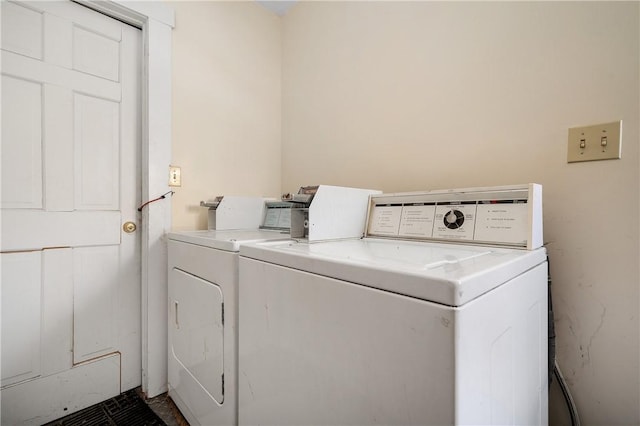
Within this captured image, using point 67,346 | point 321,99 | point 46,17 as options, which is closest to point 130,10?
point 46,17

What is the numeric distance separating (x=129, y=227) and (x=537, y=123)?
204 cm

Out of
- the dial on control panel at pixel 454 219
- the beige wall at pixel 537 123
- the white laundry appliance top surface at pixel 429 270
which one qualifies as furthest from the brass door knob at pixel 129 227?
the dial on control panel at pixel 454 219

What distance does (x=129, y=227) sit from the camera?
1.65 meters

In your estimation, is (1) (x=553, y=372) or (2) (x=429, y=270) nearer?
(2) (x=429, y=270)

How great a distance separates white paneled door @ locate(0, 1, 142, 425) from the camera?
1.34 m

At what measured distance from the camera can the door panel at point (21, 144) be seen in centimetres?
132

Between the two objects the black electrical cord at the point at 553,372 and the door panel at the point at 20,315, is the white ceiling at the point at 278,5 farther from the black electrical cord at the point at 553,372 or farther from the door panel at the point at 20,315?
the black electrical cord at the point at 553,372

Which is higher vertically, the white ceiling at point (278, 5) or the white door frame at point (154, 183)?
the white ceiling at point (278, 5)

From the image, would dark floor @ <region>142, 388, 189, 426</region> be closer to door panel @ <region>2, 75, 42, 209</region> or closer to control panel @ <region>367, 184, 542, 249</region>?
door panel @ <region>2, 75, 42, 209</region>

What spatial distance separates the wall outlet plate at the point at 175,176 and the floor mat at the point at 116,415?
3.96ft

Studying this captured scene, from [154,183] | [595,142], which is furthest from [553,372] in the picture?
[154,183]

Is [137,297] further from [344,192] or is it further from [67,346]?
[344,192]

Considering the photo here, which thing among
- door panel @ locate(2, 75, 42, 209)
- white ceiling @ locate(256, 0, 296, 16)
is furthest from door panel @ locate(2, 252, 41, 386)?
white ceiling @ locate(256, 0, 296, 16)

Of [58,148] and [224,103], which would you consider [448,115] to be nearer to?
[224,103]
